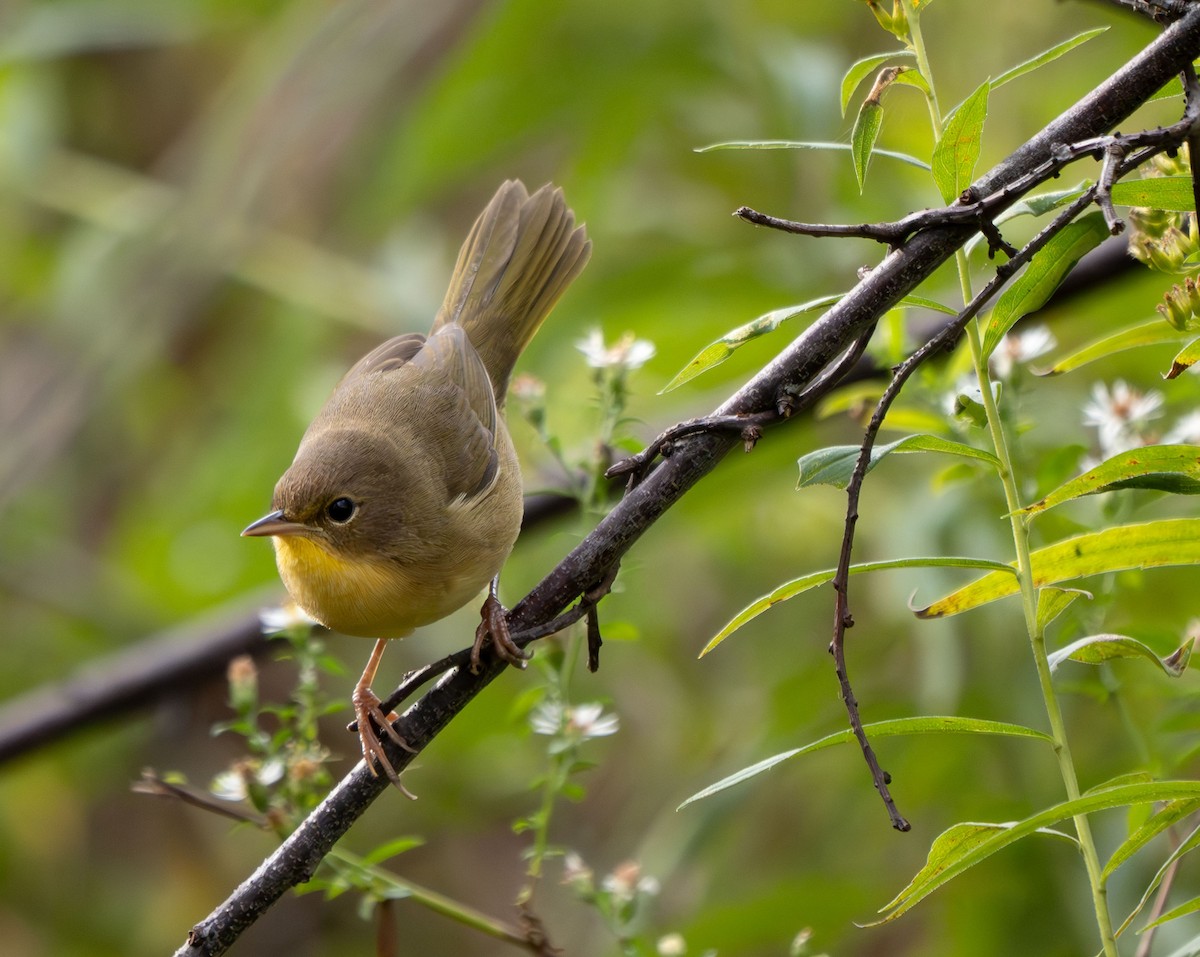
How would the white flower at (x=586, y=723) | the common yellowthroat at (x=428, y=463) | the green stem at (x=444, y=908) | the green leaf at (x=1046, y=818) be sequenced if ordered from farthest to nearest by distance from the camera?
the common yellowthroat at (x=428, y=463), the white flower at (x=586, y=723), the green stem at (x=444, y=908), the green leaf at (x=1046, y=818)

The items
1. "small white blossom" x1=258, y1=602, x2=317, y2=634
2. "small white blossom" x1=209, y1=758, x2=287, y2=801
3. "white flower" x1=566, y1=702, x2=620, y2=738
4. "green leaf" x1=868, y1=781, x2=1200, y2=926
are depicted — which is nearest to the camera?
"green leaf" x1=868, y1=781, x2=1200, y2=926

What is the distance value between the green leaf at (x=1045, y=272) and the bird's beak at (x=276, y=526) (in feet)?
5.07

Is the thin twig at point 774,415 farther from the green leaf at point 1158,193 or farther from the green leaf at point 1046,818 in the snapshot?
the green leaf at point 1046,818

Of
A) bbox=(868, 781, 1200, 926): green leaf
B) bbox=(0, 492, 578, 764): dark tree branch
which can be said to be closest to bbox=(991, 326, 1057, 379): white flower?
bbox=(868, 781, 1200, 926): green leaf

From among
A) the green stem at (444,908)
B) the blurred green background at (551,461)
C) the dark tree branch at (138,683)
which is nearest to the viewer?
the green stem at (444,908)

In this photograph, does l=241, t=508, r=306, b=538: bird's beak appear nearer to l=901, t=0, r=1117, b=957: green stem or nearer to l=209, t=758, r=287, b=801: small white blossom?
l=209, t=758, r=287, b=801: small white blossom

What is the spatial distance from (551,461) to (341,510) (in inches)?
40.3

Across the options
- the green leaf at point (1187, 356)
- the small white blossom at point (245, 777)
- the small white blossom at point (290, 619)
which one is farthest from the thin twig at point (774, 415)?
the small white blossom at point (290, 619)

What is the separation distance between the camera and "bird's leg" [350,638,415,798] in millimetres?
1667

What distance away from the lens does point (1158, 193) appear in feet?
4.88

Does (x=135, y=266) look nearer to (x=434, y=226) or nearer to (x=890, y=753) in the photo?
(x=434, y=226)

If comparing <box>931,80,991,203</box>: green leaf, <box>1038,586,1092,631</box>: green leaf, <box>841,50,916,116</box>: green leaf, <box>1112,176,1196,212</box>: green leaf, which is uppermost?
<box>841,50,916,116</box>: green leaf

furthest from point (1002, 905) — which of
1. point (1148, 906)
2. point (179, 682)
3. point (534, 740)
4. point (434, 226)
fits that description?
point (434, 226)

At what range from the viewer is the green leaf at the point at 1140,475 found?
1494mm
